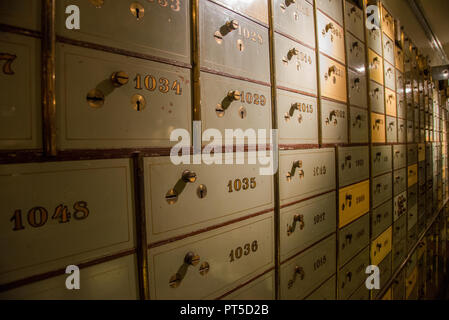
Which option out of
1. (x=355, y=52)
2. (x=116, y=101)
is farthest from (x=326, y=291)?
(x=355, y=52)

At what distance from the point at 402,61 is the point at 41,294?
12.3 feet

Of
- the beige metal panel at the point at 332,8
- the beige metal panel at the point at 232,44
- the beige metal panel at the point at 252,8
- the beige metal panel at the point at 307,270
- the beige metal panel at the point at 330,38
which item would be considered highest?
the beige metal panel at the point at 332,8

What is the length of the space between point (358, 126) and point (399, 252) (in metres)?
1.79

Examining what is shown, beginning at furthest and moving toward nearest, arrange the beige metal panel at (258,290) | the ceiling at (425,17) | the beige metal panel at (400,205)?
the ceiling at (425,17) → the beige metal panel at (400,205) → the beige metal panel at (258,290)

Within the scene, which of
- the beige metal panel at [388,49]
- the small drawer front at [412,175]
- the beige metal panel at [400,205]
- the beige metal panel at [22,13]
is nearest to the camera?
the beige metal panel at [22,13]

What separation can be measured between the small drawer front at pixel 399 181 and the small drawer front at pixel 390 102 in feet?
2.06

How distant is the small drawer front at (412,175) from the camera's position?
10.1 feet

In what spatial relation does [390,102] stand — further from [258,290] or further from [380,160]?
[258,290]

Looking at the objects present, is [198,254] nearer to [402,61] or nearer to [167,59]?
[167,59]

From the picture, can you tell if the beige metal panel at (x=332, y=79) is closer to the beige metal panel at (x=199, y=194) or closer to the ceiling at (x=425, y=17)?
the beige metal panel at (x=199, y=194)

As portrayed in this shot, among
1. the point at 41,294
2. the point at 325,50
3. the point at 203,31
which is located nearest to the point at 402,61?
the point at 325,50

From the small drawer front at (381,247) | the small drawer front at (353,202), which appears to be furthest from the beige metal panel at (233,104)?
the small drawer front at (381,247)

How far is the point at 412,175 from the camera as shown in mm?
3199

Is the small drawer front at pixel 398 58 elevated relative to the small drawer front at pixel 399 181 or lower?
elevated
